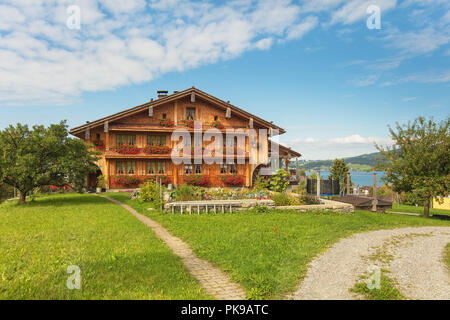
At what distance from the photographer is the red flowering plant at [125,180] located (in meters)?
23.7

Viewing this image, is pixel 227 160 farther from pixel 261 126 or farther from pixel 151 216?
pixel 151 216

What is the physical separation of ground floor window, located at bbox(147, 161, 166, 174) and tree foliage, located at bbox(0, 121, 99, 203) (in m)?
8.25

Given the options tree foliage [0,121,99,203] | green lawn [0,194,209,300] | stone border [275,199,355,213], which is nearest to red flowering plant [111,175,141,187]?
tree foliage [0,121,99,203]

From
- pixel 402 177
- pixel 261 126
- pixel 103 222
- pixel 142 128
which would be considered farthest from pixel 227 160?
pixel 103 222

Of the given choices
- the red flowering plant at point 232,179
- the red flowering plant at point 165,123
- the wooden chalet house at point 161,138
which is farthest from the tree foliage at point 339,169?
the red flowering plant at point 165,123

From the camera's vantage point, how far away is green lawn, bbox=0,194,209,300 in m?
4.79

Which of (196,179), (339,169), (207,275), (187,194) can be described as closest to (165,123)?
(196,179)

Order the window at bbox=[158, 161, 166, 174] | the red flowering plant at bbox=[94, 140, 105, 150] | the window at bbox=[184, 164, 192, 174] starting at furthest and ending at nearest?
the window at bbox=[184, 164, 192, 174] < the window at bbox=[158, 161, 166, 174] < the red flowering plant at bbox=[94, 140, 105, 150]

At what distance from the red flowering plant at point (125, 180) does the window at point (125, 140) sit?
9.67 feet

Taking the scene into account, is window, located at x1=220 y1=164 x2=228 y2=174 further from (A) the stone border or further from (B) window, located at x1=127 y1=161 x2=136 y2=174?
(A) the stone border

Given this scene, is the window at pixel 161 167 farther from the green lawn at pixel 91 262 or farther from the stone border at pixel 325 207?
the green lawn at pixel 91 262

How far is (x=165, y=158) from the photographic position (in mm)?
24828
